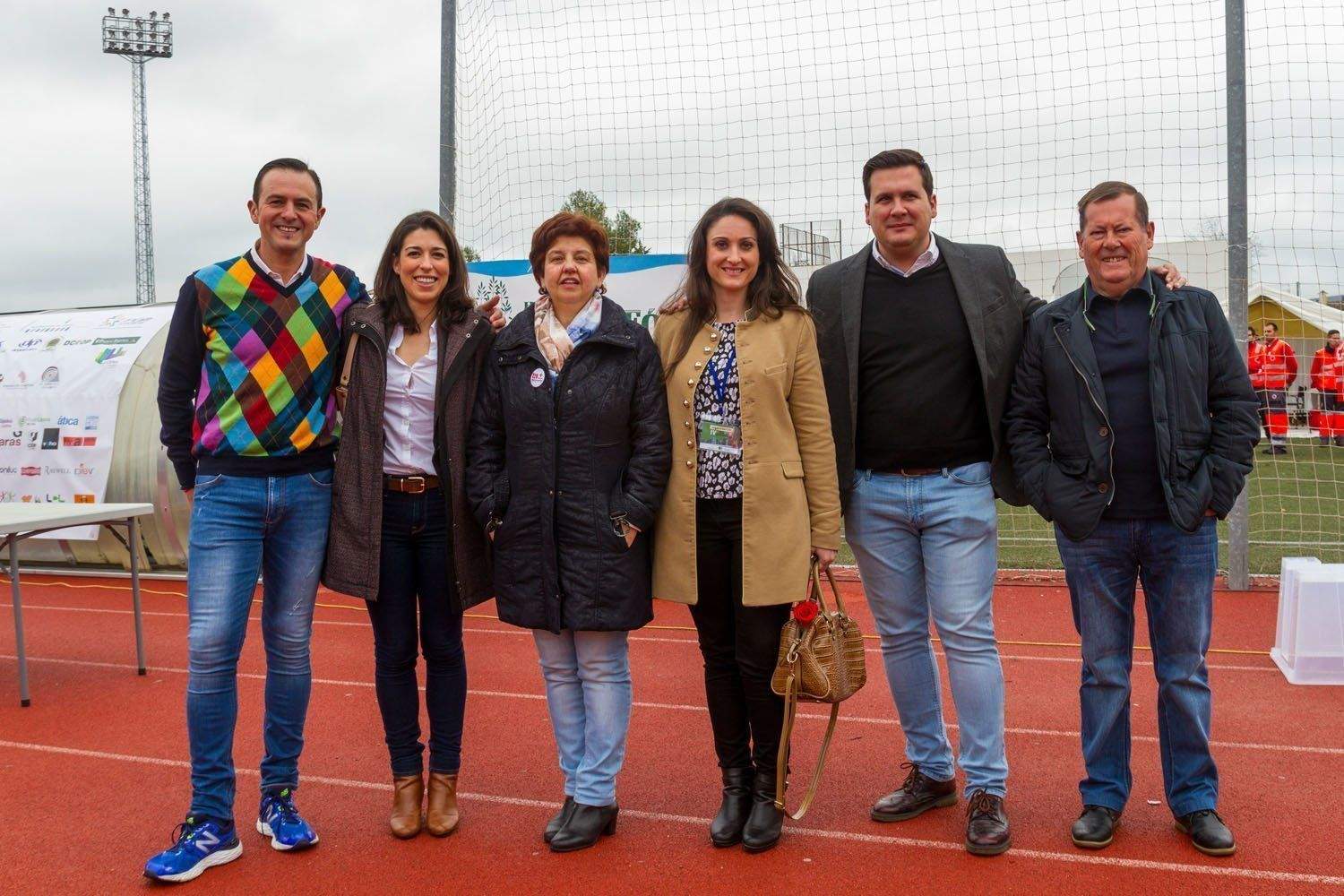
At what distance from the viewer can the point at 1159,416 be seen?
3.14m

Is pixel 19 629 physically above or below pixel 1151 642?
below

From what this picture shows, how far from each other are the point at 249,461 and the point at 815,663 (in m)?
1.82

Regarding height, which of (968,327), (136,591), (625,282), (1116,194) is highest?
(625,282)

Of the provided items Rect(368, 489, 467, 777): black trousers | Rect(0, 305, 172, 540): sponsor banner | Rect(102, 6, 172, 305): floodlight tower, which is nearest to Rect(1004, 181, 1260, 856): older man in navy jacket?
Rect(368, 489, 467, 777): black trousers

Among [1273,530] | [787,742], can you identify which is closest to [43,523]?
[787,742]

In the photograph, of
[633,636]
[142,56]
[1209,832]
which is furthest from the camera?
[142,56]

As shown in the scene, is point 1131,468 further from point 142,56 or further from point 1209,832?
point 142,56

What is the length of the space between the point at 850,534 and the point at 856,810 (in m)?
0.95

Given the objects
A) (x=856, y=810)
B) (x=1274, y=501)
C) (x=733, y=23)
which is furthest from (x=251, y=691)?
(x=1274, y=501)

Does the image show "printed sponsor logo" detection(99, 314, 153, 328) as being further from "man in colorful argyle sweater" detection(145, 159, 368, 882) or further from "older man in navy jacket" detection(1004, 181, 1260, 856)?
"older man in navy jacket" detection(1004, 181, 1260, 856)

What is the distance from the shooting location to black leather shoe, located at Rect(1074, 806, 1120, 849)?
3311 mm

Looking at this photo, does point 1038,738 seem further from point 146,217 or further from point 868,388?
point 146,217

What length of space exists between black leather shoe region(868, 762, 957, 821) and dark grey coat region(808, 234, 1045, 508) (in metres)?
0.98

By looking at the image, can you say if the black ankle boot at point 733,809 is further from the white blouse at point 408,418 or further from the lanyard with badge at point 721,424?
the white blouse at point 408,418
